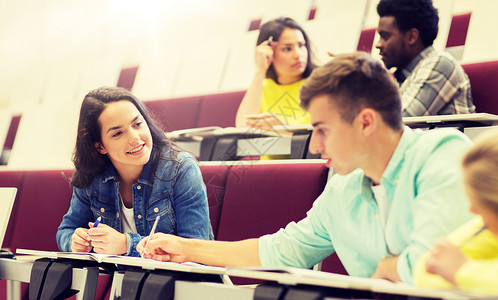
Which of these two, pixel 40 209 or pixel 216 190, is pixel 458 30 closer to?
pixel 216 190

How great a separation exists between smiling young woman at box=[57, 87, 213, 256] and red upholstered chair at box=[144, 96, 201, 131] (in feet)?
1.62

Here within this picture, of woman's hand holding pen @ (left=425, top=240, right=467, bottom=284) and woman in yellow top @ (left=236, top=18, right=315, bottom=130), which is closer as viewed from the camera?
woman's hand holding pen @ (left=425, top=240, right=467, bottom=284)

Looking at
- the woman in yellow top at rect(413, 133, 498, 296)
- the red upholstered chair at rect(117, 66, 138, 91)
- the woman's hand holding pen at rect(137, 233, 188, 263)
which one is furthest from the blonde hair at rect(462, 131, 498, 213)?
the red upholstered chair at rect(117, 66, 138, 91)

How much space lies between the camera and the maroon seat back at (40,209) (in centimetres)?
86

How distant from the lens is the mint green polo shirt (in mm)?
359

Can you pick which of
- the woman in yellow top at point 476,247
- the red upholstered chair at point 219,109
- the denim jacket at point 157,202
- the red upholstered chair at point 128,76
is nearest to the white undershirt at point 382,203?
the woman in yellow top at point 476,247

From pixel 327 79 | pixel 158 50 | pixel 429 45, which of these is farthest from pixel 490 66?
pixel 158 50

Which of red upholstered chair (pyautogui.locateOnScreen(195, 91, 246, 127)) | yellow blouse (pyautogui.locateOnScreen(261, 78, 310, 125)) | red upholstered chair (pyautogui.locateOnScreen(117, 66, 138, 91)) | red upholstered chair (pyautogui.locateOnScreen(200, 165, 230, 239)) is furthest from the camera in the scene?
red upholstered chair (pyautogui.locateOnScreen(117, 66, 138, 91))

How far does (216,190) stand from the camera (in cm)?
73

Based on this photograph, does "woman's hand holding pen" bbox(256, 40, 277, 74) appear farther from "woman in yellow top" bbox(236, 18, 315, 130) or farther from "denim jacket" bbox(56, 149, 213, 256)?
"denim jacket" bbox(56, 149, 213, 256)

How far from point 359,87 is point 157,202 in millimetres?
310

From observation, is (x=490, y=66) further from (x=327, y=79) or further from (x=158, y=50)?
(x=158, y=50)

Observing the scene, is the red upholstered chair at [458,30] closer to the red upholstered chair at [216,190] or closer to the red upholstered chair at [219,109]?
the red upholstered chair at [219,109]

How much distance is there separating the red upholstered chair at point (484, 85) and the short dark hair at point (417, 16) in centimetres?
8
